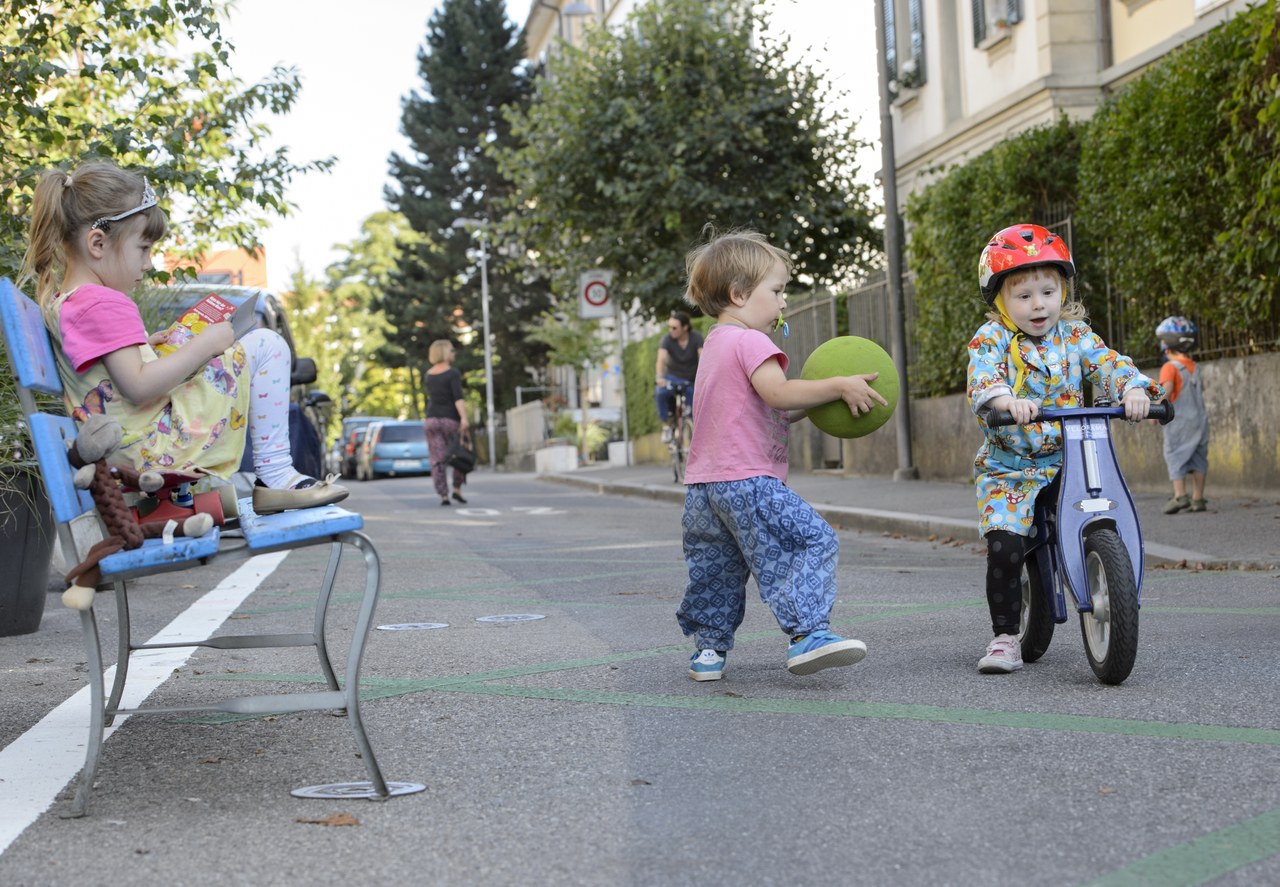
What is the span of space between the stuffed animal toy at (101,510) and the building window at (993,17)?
17837 mm

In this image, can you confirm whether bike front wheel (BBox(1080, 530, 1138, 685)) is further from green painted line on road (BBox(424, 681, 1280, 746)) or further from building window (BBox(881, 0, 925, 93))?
building window (BBox(881, 0, 925, 93))

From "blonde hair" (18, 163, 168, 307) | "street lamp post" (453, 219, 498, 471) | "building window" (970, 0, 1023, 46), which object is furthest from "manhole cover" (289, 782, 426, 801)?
"street lamp post" (453, 219, 498, 471)

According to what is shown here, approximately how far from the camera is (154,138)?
970 centimetres

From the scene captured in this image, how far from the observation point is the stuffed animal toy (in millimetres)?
3557

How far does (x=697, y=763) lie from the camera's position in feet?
13.0

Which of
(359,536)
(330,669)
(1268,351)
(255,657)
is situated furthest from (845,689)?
(1268,351)

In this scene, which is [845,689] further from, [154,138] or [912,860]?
[154,138]

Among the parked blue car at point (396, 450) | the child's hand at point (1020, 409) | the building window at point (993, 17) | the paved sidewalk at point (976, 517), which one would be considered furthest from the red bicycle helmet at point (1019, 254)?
the parked blue car at point (396, 450)

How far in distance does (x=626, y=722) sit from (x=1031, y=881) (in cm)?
179

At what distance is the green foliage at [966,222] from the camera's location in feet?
50.1

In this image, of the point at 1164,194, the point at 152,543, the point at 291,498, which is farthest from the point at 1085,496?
the point at 1164,194

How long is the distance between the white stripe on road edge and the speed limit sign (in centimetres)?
1739

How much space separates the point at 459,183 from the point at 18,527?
183 ft

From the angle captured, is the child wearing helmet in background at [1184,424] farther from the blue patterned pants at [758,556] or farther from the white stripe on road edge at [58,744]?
the white stripe on road edge at [58,744]
